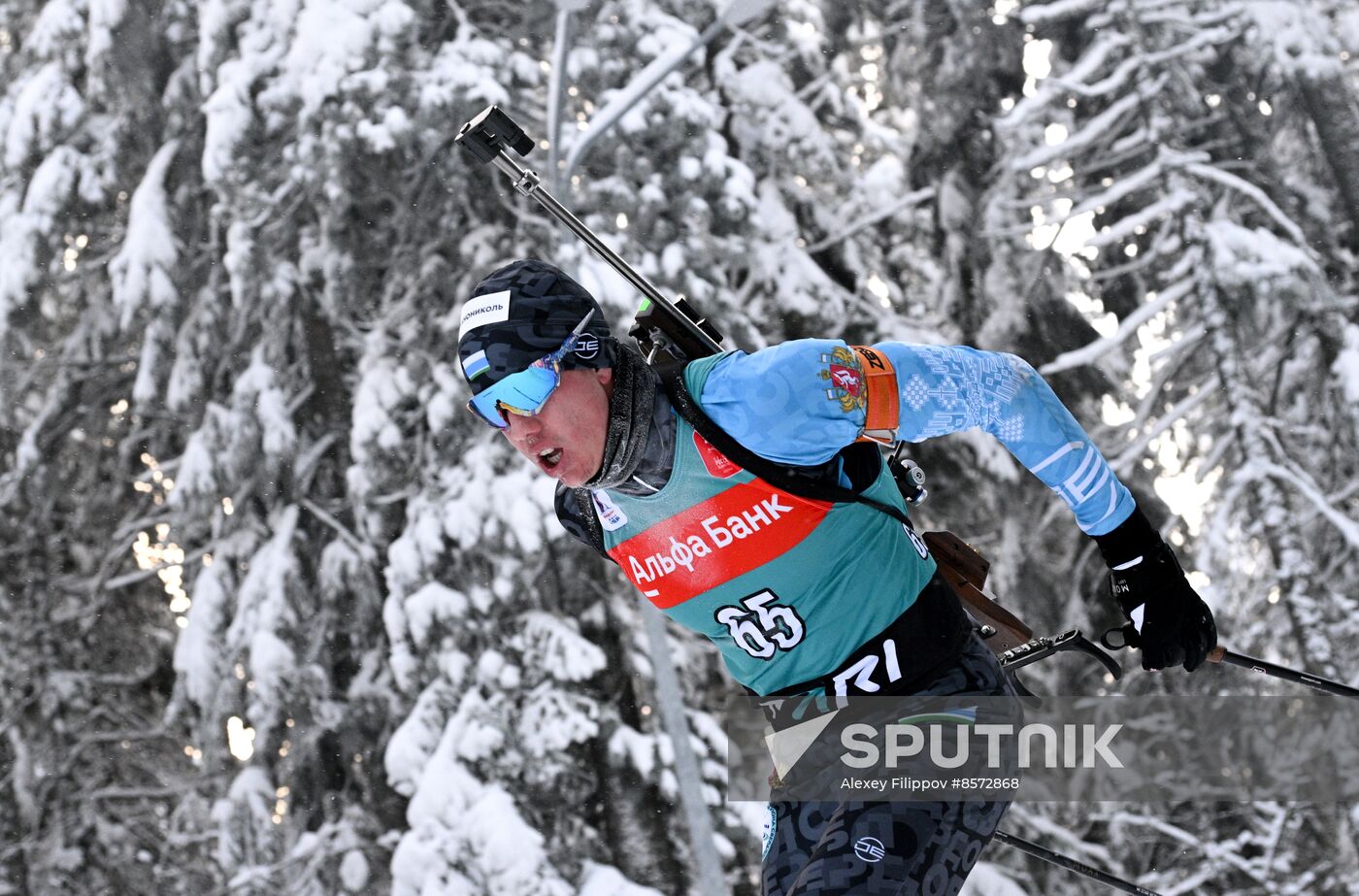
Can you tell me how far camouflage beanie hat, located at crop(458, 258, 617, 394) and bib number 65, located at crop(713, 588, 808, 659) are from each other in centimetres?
57

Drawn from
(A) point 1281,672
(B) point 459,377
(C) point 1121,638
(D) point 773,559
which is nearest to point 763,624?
(D) point 773,559

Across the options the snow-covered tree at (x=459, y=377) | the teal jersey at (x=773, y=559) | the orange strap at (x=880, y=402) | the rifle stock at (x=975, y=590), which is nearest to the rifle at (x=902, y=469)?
the rifle stock at (x=975, y=590)

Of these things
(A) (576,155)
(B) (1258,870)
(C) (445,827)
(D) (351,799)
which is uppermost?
(A) (576,155)

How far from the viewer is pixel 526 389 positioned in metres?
2.74

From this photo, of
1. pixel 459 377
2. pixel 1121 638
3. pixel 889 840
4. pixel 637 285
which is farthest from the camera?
pixel 459 377

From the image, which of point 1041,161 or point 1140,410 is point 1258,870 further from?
point 1041,161

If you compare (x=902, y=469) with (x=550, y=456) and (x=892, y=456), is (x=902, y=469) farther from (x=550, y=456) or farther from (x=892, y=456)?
(x=550, y=456)

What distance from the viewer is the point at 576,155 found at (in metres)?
7.65

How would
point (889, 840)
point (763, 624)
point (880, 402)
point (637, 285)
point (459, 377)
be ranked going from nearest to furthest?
1. point (889, 840)
2. point (880, 402)
3. point (763, 624)
4. point (637, 285)
5. point (459, 377)

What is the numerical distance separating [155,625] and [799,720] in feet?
40.2

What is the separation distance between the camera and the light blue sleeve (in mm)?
2643

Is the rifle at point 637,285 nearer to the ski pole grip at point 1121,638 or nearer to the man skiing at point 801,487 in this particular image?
the man skiing at point 801,487

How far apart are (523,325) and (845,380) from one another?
641mm

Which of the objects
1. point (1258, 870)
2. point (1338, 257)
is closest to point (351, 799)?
point (1258, 870)
